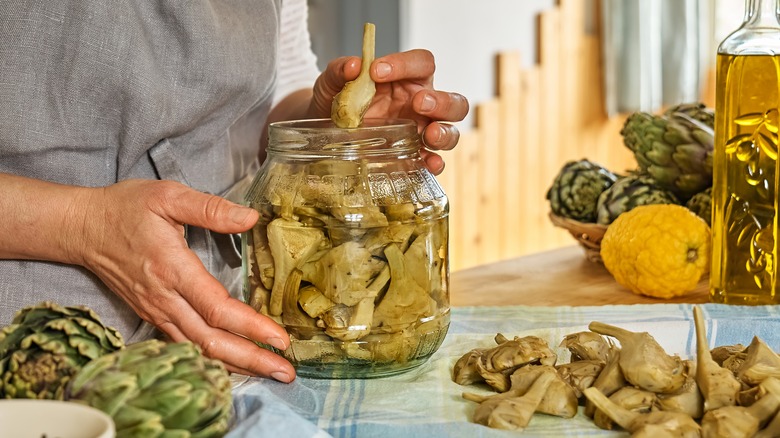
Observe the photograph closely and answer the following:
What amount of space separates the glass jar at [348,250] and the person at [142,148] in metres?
0.03

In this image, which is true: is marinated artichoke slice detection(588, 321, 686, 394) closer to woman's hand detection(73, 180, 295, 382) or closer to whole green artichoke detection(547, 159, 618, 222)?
woman's hand detection(73, 180, 295, 382)

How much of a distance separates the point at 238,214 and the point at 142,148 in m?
0.25

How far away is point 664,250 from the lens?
1.25m

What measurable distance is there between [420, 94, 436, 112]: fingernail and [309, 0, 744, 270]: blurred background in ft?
6.96

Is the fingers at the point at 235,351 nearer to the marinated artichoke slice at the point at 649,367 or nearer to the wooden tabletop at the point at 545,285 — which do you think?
the marinated artichoke slice at the point at 649,367

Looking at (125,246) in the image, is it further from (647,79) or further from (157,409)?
(647,79)

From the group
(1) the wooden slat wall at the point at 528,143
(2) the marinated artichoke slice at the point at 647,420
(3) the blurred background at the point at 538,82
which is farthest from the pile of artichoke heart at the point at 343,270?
(1) the wooden slat wall at the point at 528,143

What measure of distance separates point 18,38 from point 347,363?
47 cm

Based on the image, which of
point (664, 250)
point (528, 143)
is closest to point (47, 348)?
point (664, 250)

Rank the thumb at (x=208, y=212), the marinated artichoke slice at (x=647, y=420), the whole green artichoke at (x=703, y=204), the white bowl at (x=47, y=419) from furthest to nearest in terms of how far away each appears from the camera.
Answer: the whole green artichoke at (x=703, y=204) < the thumb at (x=208, y=212) < the marinated artichoke slice at (x=647, y=420) < the white bowl at (x=47, y=419)

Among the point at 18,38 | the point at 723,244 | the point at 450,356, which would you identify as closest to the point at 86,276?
the point at 18,38

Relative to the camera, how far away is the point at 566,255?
156 cm

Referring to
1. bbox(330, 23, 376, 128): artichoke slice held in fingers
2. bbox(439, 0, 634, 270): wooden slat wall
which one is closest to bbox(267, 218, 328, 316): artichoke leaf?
bbox(330, 23, 376, 128): artichoke slice held in fingers

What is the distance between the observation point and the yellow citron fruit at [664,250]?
124 centimetres
